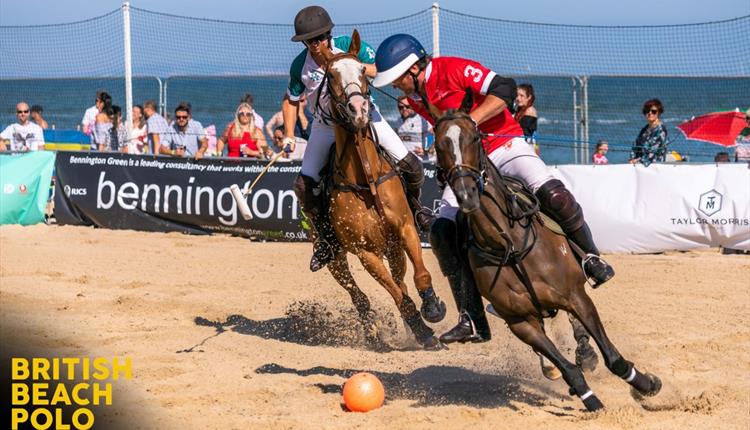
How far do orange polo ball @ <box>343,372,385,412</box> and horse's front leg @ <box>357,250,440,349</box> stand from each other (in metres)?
1.62

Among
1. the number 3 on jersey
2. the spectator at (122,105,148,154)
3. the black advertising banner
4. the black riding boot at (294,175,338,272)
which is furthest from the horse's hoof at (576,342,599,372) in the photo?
the spectator at (122,105,148,154)

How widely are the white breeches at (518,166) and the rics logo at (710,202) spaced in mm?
6519

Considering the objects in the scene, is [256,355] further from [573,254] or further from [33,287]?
[33,287]

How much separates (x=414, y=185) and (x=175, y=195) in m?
7.82

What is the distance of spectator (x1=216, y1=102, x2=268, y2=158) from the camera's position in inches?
609

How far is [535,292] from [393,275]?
252cm

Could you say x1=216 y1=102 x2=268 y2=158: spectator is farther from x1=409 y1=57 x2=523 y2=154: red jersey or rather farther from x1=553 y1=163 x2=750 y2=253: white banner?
x1=409 y1=57 x2=523 y2=154: red jersey

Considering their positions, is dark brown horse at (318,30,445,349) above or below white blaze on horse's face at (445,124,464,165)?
below

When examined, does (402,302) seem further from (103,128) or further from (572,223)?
(103,128)

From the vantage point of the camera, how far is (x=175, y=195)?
15703mm

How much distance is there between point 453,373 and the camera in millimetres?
7859

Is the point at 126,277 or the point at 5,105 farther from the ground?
the point at 5,105

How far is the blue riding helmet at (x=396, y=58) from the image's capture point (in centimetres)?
644

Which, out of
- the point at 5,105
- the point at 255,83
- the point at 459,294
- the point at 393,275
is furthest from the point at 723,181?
the point at 5,105
